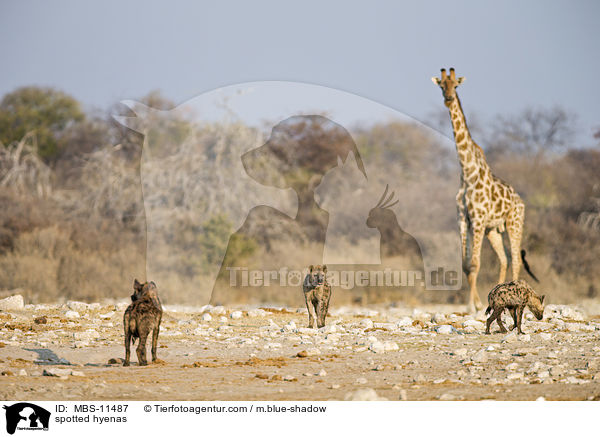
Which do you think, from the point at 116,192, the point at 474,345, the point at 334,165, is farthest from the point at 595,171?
the point at 474,345

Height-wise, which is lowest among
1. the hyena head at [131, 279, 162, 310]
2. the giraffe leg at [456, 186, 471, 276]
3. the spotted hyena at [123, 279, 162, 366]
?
the spotted hyena at [123, 279, 162, 366]

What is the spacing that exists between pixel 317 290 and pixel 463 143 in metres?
4.78

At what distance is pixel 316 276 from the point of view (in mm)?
9477

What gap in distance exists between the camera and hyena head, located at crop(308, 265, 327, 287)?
947 cm

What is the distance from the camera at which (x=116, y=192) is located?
70.7ft

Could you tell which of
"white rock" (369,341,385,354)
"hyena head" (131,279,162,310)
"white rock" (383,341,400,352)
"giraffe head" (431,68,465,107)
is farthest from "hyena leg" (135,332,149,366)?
"giraffe head" (431,68,465,107)

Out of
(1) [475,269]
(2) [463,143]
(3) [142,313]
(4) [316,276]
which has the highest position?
(2) [463,143]

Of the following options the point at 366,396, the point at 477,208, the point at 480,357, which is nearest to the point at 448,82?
the point at 477,208

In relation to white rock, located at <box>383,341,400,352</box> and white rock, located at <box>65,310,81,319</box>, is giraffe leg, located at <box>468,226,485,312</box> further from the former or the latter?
white rock, located at <box>65,310,81,319</box>

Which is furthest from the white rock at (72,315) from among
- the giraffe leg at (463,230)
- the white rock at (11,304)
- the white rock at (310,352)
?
the giraffe leg at (463,230)

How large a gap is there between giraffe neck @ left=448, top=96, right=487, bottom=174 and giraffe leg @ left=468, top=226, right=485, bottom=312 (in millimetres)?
1081

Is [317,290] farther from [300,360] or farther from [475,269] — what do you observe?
[475,269]

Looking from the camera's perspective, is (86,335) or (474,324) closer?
(86,335)

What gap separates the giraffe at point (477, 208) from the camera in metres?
12.7
